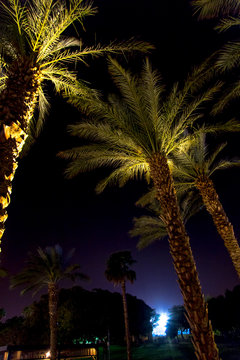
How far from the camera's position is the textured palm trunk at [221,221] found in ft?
33.0

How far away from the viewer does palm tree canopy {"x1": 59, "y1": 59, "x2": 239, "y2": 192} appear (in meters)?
8.46

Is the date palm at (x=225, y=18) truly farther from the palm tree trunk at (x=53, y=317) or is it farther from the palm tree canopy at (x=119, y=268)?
the palm tree canopy at (x=119, y=268)

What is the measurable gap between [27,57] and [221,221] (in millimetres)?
9791

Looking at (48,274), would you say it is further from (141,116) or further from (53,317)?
(141,116)

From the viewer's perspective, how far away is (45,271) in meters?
20.4

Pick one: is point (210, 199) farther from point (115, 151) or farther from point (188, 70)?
point (188, 70)

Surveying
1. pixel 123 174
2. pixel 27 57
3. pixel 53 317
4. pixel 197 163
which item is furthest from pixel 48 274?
pixel 27 57

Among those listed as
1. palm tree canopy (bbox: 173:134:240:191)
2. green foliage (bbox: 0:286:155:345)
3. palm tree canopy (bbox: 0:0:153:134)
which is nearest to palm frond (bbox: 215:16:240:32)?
palm tree canopy (bbox: 0:0:153:134)

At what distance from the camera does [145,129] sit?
857 cm

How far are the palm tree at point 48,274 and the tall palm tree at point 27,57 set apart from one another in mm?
17278

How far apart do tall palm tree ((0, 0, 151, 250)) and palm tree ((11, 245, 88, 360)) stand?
1728 centimetres

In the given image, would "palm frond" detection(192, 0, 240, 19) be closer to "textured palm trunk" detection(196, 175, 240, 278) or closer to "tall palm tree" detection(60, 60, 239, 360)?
"tall palm tree" detection(60, 60, 239, 360)

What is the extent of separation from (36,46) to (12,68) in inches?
41.5

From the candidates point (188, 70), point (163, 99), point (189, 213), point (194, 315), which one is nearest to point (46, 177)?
point (189, 213)
